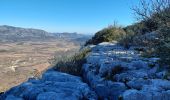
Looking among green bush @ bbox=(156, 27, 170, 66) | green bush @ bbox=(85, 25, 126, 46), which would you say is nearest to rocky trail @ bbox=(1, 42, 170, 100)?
green bush @ bbox=(156, 27, 170, 66)

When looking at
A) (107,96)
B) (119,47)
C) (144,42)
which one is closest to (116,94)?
(107,96)

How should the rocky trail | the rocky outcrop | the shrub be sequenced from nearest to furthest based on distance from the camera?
the rocky trail, the rocky outcrop, the shrub

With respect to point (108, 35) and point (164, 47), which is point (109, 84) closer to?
point (164, 47)

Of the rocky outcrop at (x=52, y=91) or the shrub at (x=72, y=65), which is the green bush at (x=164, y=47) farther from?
the shrub at (x=72, y=65)

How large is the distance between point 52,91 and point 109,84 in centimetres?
178

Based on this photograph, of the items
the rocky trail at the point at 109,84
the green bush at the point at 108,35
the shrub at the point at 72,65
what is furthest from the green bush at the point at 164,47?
the green bush at the point at 108,35

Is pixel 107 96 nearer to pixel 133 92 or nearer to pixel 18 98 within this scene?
pixel 133 92

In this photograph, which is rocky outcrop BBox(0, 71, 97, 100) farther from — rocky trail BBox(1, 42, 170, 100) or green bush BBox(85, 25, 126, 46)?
green bush BBox(85, 25, 126, 46)

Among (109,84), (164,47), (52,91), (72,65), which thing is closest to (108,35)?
(72,65)

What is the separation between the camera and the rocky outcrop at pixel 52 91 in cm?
973

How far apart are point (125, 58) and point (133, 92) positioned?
3.78 meters

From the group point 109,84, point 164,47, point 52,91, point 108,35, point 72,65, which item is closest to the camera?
point 52,91

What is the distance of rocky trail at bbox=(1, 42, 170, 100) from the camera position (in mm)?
9414

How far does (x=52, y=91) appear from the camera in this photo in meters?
10.0
